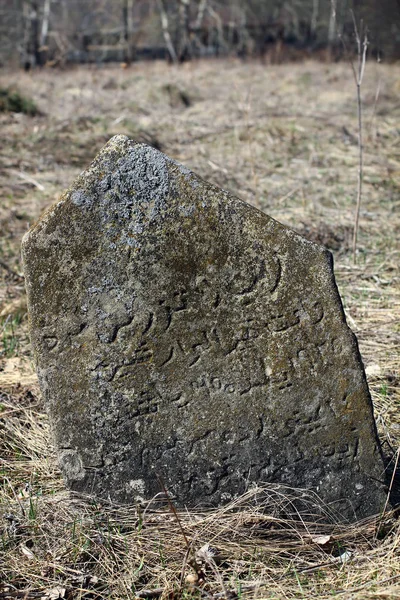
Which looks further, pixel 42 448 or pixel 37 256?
pixel 42 448

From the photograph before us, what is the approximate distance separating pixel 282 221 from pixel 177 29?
13.9 metres

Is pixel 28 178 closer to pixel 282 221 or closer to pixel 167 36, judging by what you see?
pixel 282 221

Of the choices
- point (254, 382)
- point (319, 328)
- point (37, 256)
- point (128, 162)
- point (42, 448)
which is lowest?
point (42, 448)

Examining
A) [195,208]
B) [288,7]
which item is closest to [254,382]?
[195,208]

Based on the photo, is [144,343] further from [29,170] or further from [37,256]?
[29,170]

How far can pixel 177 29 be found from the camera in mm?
18641

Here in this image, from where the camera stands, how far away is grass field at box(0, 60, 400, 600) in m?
2.46

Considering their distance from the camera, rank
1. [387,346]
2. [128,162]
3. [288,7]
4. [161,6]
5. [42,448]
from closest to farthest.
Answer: [128,162], [42,448], [387,346], [161,6], [288,7]

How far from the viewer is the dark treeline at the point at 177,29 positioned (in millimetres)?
18203

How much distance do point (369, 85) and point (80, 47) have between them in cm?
979

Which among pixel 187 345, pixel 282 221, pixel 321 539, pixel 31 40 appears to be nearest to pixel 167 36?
pixel 31 40

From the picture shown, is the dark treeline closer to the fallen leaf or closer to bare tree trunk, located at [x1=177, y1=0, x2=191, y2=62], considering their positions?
bare tree trunk, located at [x1=177, y1=0, x2=191, y2=62]

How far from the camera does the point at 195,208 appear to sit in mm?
2547

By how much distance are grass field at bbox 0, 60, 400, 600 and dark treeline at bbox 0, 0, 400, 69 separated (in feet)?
19.1
